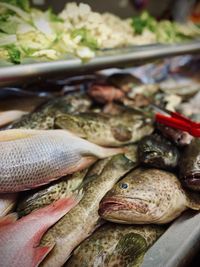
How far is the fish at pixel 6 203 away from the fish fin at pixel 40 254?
0.28 m

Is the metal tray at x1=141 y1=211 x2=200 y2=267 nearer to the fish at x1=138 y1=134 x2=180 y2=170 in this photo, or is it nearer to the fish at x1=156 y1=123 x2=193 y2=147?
the fish at x1=138 y1=134 x2=180 y2=170

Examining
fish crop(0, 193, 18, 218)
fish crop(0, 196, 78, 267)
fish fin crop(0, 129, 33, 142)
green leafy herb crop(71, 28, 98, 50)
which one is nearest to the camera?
fish crop(0, 196, 78, 267)

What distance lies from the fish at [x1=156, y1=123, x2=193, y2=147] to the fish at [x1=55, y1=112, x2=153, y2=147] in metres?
0.15

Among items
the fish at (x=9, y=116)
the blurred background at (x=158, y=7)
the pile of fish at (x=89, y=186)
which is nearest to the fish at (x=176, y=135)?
the pile of fish at (x=89, y=186)

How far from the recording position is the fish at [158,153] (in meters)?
1.78

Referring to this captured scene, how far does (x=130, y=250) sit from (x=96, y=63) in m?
1.18

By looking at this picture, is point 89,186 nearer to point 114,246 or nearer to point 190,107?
point 114,246

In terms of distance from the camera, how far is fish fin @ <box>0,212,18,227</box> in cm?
140

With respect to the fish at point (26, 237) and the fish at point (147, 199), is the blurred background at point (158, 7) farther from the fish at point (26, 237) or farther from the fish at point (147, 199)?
the fish at point (26, 237)

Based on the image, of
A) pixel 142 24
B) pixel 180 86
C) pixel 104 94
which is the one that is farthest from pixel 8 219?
pixel 142 24

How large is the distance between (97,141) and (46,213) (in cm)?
63

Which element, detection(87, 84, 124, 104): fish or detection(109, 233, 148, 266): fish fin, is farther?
detection(87, 84, 124, 104): fish

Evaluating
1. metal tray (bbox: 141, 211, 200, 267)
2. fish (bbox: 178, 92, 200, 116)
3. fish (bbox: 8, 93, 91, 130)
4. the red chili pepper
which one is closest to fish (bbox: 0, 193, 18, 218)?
fish (bbox: 8, 93, 91, 130)

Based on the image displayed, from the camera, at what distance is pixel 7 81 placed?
1579 millimetres
